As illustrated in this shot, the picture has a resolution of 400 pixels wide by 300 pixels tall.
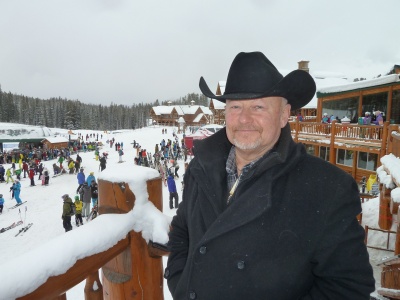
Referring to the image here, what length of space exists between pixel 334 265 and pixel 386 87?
16.4 metres

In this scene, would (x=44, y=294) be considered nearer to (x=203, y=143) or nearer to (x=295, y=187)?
(x=295, y=187)

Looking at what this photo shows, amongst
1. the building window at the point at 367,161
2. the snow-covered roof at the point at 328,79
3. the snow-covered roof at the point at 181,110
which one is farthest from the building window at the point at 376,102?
the snow-covered roof at the point at 181,110

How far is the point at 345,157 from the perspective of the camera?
1733 cm

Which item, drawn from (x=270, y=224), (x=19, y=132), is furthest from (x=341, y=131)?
(x=19, y=132)

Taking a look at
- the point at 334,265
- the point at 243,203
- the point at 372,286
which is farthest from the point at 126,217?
the point at 372,286

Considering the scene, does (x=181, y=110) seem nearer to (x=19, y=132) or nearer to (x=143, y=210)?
(x=19, y=132)

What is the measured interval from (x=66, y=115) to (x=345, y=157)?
92.9 m

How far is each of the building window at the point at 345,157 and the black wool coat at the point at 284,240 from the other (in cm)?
1769

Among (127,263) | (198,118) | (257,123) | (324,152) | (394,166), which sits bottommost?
(324,152)

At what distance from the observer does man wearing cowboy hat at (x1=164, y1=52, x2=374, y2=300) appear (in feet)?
4.01

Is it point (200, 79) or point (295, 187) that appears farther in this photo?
point (200, 79)

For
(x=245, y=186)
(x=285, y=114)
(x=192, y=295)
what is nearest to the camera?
(x=192, y=295)

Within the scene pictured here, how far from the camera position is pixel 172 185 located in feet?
43.3

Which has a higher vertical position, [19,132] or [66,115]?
[66,115]
